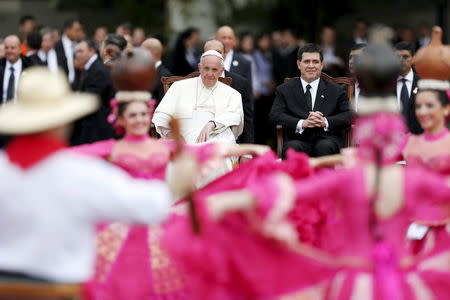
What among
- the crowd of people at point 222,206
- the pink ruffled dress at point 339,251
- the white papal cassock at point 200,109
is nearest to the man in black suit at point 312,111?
the white papal cassock at point 200,109

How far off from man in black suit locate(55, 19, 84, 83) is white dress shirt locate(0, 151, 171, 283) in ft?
31.7

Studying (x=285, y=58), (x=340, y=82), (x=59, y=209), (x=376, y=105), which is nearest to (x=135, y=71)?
(x=376, y=105)

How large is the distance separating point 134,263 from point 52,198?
1.55m

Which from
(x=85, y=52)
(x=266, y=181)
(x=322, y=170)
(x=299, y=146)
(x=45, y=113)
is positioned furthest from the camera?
(x=85, y=52)

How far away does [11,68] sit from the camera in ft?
40.8

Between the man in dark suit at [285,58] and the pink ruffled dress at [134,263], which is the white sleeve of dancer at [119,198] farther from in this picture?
the man in dark suit at [285,58]

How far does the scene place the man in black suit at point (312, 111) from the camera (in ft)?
31.2

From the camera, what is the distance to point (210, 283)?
16.8ft

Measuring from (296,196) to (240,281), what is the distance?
58cm

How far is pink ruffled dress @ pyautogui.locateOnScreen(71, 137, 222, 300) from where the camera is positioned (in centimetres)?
564

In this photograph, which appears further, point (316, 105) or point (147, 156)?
point (316, 105)

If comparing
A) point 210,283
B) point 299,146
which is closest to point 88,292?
point 210,283

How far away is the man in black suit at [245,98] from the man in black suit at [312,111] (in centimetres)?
35

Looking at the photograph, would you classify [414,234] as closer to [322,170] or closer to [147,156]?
[322,170]
